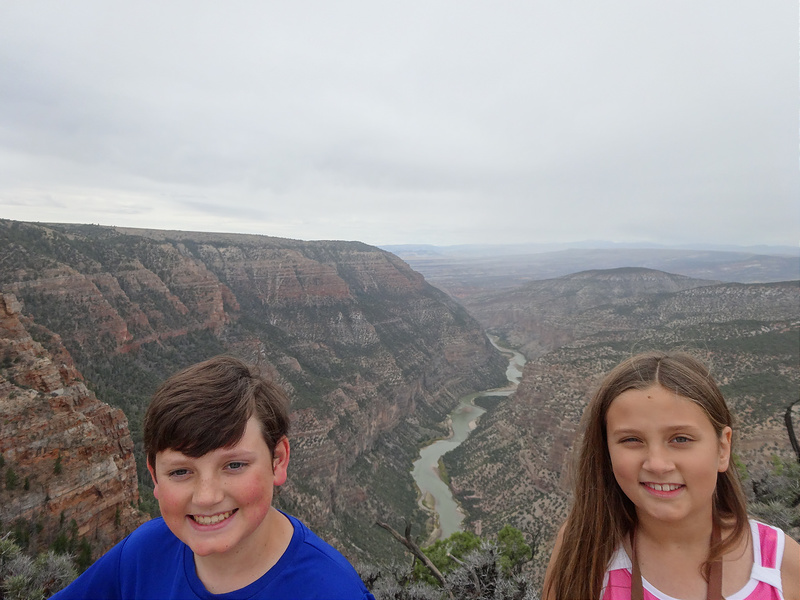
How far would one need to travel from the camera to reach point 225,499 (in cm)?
220

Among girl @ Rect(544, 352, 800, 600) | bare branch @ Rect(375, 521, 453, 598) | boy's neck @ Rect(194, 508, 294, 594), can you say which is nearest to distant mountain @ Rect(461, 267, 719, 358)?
bare branch @ Rect(375, 521, 453, 598)

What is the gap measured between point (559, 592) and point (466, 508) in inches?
1503

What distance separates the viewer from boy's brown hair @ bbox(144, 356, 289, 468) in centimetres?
217

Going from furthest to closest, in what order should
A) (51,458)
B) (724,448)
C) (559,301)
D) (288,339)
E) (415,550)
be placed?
(559,301), (288,339), (51,458), (415,550), (724,448)

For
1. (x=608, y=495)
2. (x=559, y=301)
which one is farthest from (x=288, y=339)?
(x=559, y=301)

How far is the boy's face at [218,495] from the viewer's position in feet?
7.18

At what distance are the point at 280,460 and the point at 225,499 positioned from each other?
44 centimetres

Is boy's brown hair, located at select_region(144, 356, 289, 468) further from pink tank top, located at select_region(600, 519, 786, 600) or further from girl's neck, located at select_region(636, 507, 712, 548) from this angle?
girl's neck, located at select_region(636, 507, 712, 548)

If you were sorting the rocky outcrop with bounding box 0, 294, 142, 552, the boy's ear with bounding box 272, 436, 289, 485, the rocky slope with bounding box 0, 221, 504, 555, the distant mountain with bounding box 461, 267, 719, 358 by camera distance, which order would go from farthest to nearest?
the distant mountain with bounding box 461, 267, 719, 358 < the rocky slope with bounding box 0, 221, 504, 555 < the rocky outcrop with bounding box 0, 294, 142, 552 < the boy's ear with bounding box 272, 436, 289, 485

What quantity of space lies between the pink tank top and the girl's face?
30 centimetres

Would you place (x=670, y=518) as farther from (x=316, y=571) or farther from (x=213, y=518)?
(x=213, y=518)

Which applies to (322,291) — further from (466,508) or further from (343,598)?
(343,598)

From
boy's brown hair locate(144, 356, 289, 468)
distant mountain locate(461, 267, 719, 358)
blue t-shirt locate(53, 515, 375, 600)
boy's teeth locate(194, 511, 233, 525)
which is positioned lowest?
distant mountain locate(461, 267, 719, 358)

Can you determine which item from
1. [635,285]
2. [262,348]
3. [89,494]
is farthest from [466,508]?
[635,285]
